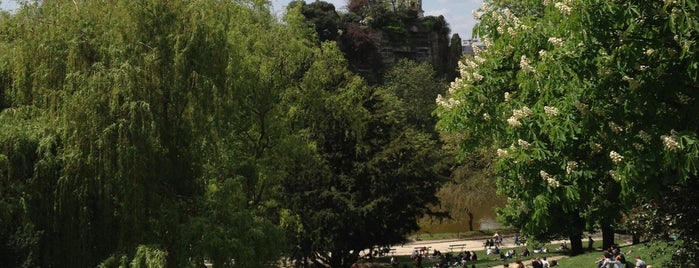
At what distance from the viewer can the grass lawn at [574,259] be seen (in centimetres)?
1876

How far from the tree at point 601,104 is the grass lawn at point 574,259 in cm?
688

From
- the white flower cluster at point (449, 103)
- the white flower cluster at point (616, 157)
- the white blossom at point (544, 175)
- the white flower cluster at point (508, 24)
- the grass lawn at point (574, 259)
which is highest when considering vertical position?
the white flower cluster at point (508, 24)

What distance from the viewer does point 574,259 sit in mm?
23609

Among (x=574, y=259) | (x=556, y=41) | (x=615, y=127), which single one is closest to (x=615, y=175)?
(x=615, y=127)

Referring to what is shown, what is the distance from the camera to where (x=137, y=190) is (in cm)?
1428

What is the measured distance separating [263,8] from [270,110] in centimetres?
347

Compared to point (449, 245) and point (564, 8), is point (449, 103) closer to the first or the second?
point (564, 8)

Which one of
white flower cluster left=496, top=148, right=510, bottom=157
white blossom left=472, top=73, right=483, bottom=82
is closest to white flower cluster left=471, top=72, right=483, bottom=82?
white blossom left=472, top=73, right=483, bottom=82

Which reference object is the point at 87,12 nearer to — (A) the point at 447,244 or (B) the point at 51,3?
(B) the point at 51,3

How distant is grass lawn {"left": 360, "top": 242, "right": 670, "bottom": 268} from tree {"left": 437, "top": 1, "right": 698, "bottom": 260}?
6878mm

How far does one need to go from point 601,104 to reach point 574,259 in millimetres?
16682

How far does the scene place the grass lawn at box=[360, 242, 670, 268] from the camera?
18759 millimetres

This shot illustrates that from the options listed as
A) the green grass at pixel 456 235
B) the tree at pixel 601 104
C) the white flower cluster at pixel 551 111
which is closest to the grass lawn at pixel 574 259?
the tree at pixel 601 104

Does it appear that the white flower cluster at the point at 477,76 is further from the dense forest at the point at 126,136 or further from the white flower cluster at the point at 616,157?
the dense forest at the point at 126,136
